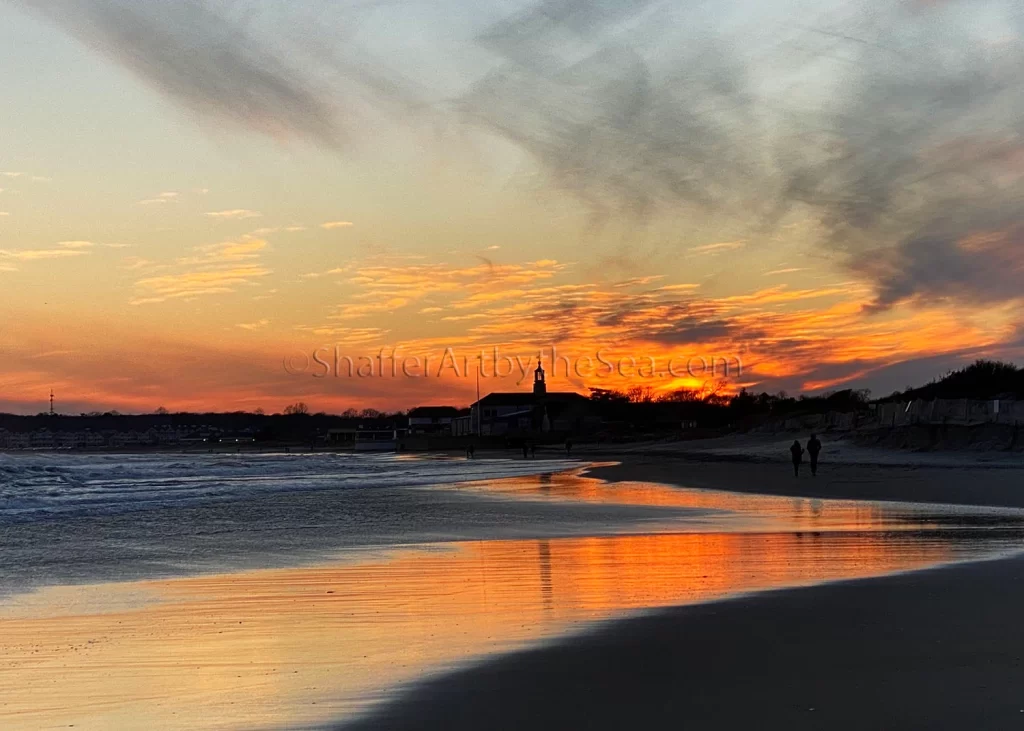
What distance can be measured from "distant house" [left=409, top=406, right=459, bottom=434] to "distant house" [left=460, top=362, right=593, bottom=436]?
71.8ft

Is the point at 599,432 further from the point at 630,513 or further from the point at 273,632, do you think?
the point at 273,632

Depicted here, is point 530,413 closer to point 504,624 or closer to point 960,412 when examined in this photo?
point 960,412

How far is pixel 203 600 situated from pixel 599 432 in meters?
137

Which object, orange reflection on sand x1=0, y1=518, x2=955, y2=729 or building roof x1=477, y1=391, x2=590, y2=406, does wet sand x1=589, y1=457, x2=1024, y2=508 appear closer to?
orange reflection on sand x1=0, y1=518, x2=955, y2=729

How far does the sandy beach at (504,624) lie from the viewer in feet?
21.7

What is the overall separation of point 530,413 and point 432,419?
39779 mm

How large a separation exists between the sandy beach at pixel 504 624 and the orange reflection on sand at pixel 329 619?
32 mm

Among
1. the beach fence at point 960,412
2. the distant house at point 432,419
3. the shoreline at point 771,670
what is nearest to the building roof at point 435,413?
the distant house at point 432,419

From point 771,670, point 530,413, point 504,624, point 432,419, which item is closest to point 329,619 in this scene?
point 504,624

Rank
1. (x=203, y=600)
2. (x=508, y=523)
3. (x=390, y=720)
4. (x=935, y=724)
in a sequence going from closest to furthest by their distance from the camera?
(x=935, y=724) < (x=390, y=720) < (x=203, y=600) < (x=508, y=523)

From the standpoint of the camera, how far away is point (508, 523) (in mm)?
21812

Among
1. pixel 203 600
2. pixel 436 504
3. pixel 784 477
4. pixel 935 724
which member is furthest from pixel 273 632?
pixel 784 477

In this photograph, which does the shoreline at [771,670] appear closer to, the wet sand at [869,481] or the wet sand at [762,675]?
the wet sand at [762,675]

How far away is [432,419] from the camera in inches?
7667
